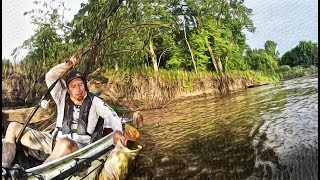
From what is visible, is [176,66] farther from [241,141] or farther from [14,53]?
[14,53]

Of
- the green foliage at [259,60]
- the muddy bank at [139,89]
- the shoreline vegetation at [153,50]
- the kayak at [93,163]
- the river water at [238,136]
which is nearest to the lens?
the kayak at [93,163]

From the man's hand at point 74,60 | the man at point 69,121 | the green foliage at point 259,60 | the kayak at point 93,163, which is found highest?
the man's hand at point 74,60

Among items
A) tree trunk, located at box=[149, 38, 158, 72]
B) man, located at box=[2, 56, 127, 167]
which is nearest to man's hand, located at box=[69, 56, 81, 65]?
man, located at box=[2, 56, 127, 167]

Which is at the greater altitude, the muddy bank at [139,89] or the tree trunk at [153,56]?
the tree trunk at [153,56]

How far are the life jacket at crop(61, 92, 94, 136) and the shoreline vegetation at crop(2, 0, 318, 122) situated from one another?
9.1 inches

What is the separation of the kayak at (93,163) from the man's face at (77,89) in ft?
1.67

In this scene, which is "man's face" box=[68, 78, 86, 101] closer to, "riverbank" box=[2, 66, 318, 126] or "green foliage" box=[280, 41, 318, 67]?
"riverbank" box=[2, 66, 318, 126]

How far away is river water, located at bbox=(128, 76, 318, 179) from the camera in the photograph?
4.22m

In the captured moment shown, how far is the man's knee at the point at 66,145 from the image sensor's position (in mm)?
4230

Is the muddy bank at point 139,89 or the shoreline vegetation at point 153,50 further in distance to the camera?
the shoreline vegetation at point 153,50

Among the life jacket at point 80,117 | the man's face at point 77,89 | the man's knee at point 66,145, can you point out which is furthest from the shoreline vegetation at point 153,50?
the man's knee at point 66,145

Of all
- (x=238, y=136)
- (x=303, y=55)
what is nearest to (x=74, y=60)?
(x=238, y=136)

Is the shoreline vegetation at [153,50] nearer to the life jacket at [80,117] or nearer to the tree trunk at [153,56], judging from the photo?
the tree trunk at [153,56]

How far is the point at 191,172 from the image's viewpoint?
13.7ft
